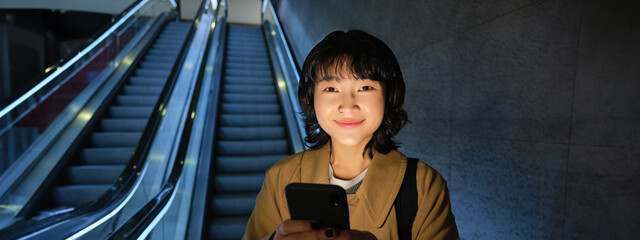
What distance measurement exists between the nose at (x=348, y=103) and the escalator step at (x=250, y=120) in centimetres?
458

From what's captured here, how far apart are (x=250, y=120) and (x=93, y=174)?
7.14 feet

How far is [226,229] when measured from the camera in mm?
3449

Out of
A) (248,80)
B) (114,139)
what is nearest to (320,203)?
(114,139)

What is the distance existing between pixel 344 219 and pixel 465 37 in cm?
206

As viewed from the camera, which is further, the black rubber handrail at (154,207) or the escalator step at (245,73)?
the escalator step at (245,73)

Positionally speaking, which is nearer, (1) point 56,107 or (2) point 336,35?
(2) point 336,35

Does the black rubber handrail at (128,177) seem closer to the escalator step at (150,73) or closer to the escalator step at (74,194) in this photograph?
the escalator step at (74,194)

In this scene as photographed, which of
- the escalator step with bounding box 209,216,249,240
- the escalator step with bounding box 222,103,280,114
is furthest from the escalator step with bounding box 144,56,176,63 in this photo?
the escalator step with bounding box 209,216,249,240

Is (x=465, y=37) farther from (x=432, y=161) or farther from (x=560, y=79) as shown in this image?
(x=432, y=161)

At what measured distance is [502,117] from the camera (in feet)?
7.02

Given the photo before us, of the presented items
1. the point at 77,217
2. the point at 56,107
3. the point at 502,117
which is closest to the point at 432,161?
the point at 502,117

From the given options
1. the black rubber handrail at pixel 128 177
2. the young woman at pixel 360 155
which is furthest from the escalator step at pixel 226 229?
the young woman at pixel 360 155

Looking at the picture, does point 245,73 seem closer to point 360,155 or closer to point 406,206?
point 360,155

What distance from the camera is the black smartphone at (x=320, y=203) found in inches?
29.8
